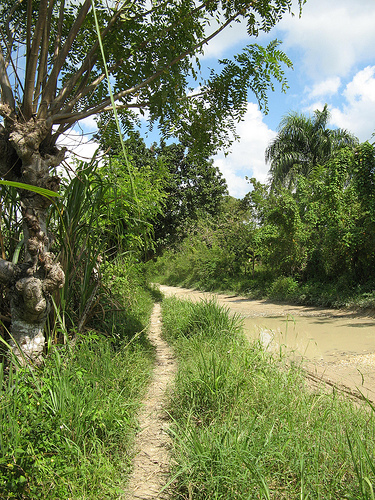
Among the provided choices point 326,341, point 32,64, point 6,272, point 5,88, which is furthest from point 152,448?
point 326,341

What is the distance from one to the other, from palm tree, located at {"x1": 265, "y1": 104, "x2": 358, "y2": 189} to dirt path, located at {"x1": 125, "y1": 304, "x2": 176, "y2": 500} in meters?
17.6

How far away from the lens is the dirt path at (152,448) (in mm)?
2268

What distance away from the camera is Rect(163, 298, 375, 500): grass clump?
6.33 feet

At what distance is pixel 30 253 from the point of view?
9.62 ft

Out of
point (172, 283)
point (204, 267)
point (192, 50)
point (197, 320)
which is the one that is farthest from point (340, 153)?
point (172, 283)

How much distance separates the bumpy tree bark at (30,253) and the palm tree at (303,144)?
18.0 metres

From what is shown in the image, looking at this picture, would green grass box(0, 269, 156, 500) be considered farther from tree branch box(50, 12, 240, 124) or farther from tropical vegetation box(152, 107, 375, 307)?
tropical vegetation box(152, 107, 375, 307)

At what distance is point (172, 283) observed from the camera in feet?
110

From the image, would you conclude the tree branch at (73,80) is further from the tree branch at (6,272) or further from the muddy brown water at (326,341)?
the muddy brown water at (326,341)

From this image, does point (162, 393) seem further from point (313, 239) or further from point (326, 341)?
point (313, 239)

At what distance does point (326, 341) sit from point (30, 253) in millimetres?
6216

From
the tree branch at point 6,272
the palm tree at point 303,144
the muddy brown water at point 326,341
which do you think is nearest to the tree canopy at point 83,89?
the tree branch at point 6,272

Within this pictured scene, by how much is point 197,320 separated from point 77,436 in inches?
146

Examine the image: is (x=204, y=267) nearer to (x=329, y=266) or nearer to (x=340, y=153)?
(x=329, y=266)
